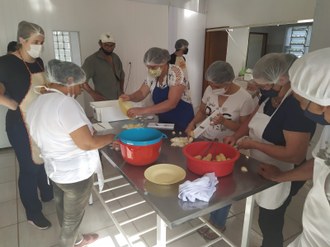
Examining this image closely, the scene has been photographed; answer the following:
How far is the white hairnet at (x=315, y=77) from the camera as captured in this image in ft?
2.42

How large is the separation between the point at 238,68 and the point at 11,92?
3588mm

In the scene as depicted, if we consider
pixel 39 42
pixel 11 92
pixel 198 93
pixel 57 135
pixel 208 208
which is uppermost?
pixel 39 42

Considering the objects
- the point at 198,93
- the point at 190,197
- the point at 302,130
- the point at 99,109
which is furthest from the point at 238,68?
the point at 190,197

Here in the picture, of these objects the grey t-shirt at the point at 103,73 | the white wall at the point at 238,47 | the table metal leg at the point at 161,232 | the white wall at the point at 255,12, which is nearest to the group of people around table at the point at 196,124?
the table metal leg at the point at 161,232

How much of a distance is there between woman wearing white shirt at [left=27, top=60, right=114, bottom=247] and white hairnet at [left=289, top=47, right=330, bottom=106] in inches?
37.2

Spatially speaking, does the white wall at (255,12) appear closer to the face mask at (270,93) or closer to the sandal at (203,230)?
the face mask at (270,93)

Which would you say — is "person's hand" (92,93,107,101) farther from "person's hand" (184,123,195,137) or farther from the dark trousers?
"person's hand" (184,123,195,137)

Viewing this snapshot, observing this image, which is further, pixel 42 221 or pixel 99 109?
pixel 99 109

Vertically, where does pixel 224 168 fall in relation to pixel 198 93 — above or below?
above

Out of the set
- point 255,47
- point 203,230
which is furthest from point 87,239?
point 255,47

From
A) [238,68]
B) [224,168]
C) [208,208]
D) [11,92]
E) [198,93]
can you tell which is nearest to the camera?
[208,208]

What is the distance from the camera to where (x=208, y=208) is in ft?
3.22

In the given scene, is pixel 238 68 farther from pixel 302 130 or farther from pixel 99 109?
pixel 302 130

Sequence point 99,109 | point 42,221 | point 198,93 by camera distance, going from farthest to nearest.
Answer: point 198,93 < point 99,109 < point 42,221
